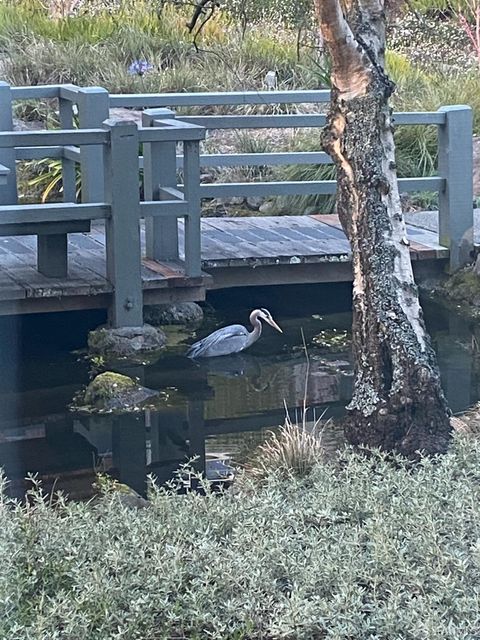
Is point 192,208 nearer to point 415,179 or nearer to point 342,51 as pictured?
point 415,179

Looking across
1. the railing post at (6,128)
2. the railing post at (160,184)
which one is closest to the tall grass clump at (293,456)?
the railing post at (160,184)

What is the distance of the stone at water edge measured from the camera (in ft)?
24.5

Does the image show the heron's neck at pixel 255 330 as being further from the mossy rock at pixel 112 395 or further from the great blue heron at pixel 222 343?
the mossy rock at pixel 112 395

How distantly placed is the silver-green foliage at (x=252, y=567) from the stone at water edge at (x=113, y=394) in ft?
9.59

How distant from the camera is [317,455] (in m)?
5.54

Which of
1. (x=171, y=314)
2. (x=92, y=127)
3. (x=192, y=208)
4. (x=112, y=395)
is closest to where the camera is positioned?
(x=112, y=395)

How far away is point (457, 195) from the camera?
10.1 metres

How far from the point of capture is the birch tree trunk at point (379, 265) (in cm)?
574

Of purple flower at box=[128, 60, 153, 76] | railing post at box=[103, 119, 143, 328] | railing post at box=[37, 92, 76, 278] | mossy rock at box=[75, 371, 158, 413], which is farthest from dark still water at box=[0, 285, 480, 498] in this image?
purple flower at box=[128, 60, 153, 76]

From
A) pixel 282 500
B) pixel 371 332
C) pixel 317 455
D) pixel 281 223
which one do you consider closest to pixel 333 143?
pixel 371 332

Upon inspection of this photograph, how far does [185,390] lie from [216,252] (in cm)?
197

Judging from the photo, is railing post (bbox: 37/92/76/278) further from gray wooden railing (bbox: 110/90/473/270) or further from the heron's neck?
gray wooden railing (bbox: 110/90/473/270)

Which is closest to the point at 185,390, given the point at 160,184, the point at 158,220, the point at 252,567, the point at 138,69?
the point at 158,220

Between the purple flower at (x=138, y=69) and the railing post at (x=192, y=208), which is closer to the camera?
the railing post at (x=192, y=208)
